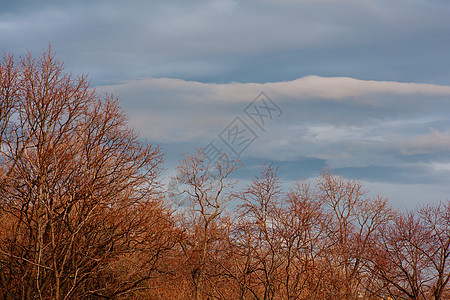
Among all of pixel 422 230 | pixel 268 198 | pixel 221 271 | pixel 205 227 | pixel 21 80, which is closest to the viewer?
pixel 21 80

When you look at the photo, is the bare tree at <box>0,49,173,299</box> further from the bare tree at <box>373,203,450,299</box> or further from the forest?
the bare tree at <box>373,203,450,299</box>

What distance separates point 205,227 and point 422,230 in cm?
1345

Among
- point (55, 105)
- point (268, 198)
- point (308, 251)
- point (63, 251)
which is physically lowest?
point (63, 251)

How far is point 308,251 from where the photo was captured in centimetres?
1911

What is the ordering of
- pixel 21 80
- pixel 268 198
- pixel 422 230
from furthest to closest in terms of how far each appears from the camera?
pixel 422 230 → pixel 268 198 → pixel 21 80

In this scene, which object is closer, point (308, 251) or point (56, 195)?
point (56, 195)

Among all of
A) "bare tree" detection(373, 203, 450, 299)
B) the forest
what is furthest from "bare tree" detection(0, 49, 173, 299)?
"bare tree" detection(373, 203, 450, 299)

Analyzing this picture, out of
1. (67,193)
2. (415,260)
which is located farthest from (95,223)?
(415,260)

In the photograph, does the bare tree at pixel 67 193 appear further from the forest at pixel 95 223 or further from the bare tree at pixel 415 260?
the bare tree at pixel 415 260

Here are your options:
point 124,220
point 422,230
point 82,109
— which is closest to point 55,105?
point 82,109

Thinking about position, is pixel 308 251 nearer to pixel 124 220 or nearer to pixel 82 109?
pixel 124 220

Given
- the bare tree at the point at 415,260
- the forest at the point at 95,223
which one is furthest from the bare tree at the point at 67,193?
the bare tree at the point at 415,260

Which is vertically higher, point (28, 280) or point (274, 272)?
point (274, 272)

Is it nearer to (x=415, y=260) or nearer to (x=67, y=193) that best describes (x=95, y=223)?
(x=67, y=193)
